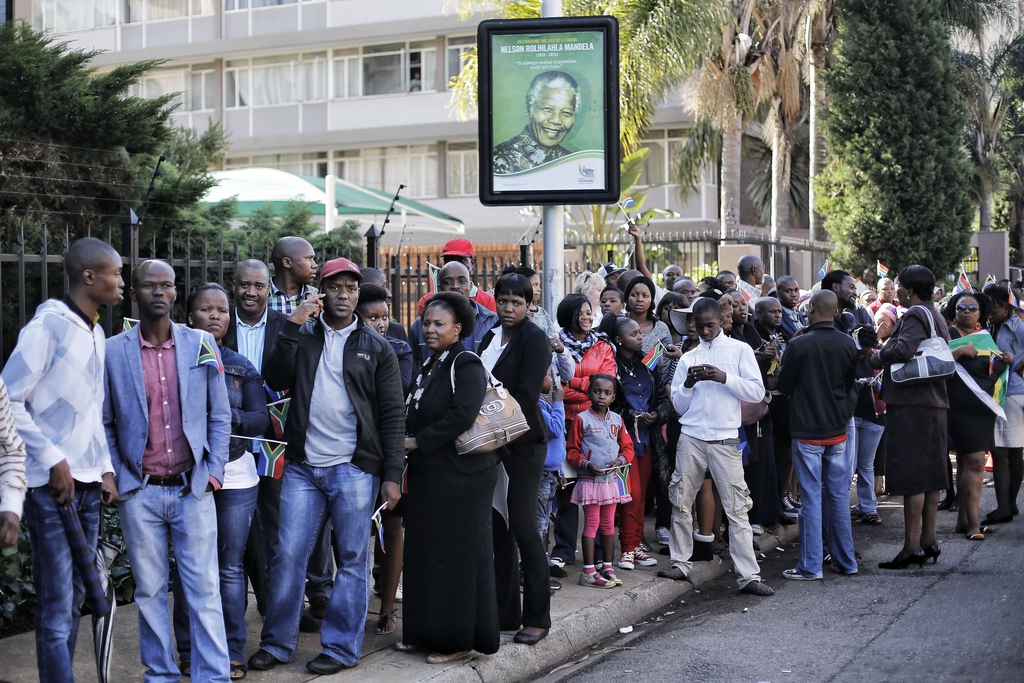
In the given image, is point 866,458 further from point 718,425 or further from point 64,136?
point 64,136

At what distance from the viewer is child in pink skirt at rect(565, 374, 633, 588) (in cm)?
761

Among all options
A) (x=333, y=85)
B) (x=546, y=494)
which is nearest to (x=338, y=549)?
(x=546, y=494)

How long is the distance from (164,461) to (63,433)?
510 mm

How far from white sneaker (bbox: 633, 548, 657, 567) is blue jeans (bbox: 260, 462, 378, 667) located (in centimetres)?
305

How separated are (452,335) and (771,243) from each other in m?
14.9

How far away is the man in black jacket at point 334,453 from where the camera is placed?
5590mm

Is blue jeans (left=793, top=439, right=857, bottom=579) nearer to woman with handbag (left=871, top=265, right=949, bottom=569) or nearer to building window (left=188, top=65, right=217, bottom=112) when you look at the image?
woman with handbag (left=871, top=265, right=949, bottom=569)

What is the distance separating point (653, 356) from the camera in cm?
834

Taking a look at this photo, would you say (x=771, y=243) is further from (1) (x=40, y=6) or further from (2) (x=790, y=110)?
(1) (x=40, y=6)

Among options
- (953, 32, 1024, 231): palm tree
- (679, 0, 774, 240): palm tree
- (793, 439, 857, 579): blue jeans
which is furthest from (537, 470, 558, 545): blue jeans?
(953, 32, 1024, 231): palm tree

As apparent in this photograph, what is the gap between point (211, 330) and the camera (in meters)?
5.74

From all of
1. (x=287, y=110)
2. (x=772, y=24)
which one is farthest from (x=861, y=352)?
(x=287, y=110)

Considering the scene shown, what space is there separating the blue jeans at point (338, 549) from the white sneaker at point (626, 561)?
2.86 meters

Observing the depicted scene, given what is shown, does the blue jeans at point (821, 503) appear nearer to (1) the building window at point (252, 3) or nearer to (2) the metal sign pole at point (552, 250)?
(2) the metal sign pole at point (552, 250)
